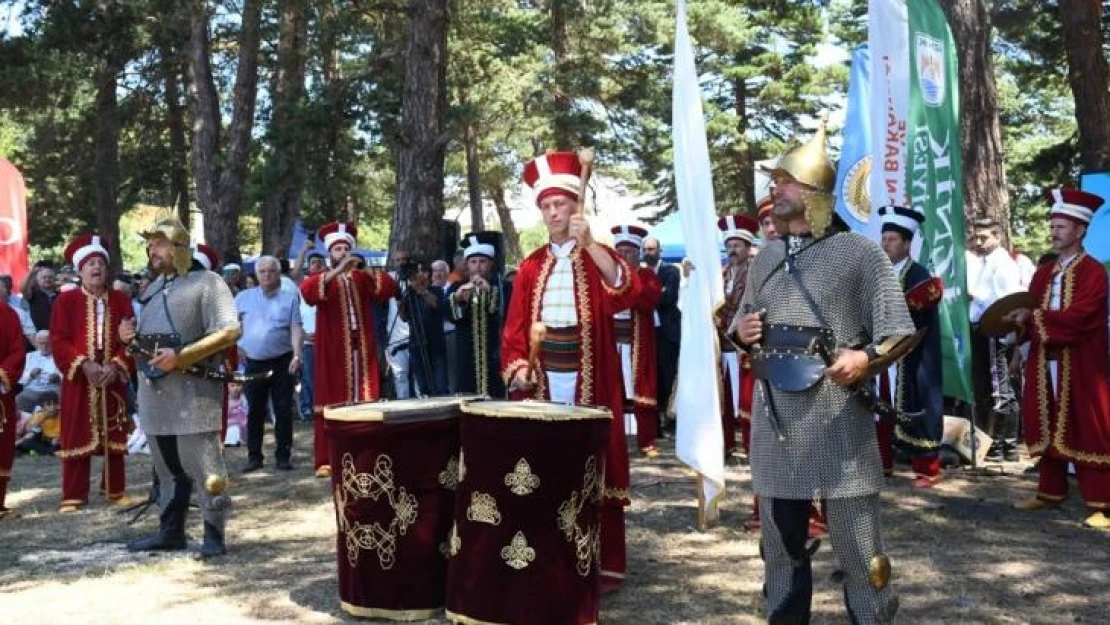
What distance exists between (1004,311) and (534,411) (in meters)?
4.38

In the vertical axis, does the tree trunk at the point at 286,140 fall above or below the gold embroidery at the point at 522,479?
above

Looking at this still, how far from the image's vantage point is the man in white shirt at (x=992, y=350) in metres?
11.3

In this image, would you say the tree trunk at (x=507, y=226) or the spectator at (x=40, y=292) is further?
the tree trunk at (x=507, y=226)

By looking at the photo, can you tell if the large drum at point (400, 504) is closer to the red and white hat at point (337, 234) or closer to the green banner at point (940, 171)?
the green banner at point (940, 171)

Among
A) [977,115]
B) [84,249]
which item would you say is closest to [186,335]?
[84,249]

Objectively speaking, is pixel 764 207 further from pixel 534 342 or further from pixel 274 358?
pixel 274 358

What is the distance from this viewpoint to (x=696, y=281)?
6348 millimetres

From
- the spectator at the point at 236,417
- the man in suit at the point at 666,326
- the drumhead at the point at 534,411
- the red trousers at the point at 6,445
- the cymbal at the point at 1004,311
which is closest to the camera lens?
the drumhead at the point at 534,411

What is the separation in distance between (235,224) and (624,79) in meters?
15.4

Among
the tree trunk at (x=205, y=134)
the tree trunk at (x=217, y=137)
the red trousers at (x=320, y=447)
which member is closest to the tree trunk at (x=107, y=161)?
the tree trunk at (x=205, y=134)

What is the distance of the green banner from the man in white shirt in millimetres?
2071

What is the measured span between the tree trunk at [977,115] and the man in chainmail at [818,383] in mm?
7032

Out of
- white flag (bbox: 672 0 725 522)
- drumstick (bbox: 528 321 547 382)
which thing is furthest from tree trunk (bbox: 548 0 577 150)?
drumstick (bbox: 528 321 547 382)

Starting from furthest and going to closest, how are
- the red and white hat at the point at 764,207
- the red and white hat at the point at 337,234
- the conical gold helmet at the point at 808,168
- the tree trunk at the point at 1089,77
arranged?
1. the tree trunk at the point at 1089,77
2. the red and white hat at the point at 337,234
3. the red and white hat at the point at 764,207
4. the conical gold helmet at the point at 808,168
